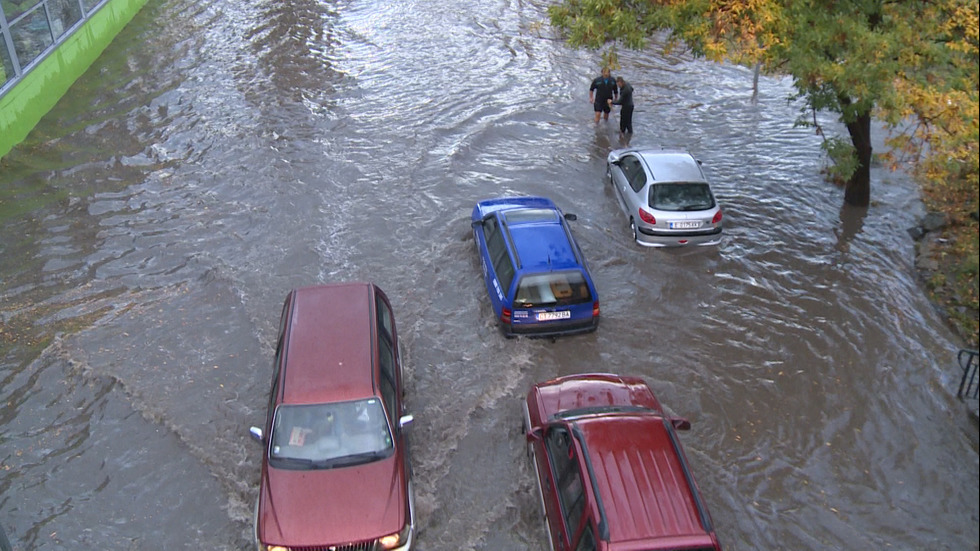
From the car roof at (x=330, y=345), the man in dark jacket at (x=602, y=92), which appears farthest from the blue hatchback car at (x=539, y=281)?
the man in dark jacket at (x=602, y=92)

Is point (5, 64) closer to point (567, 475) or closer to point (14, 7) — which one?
point (14, 7)

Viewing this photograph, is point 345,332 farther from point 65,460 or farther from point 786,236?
point 786,236

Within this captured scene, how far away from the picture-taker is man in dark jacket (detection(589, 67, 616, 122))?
1761 cm

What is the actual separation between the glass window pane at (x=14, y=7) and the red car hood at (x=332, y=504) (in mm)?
14553

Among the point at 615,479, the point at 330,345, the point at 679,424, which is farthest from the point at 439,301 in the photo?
the point at 615,479

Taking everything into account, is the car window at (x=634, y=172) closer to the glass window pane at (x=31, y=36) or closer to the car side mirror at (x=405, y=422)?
the car side mirror at (x=405, y=422)

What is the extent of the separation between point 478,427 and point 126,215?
8719 mm

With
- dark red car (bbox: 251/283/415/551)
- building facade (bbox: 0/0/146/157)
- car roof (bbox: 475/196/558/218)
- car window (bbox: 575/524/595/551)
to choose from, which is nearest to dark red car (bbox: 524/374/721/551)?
car window (bbox: 575/524/595/551)

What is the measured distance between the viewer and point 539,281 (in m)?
11.0

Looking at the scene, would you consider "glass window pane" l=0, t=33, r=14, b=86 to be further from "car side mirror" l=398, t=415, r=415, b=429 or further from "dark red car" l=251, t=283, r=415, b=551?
"car side mirror" l=398, t=415, r=415, b=429

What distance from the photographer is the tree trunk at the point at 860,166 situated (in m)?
13.7

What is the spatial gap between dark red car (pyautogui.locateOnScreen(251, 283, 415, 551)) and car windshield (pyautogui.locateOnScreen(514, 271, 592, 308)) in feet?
8.08

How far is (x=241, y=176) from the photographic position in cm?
1600

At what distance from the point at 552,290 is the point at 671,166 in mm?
4431
